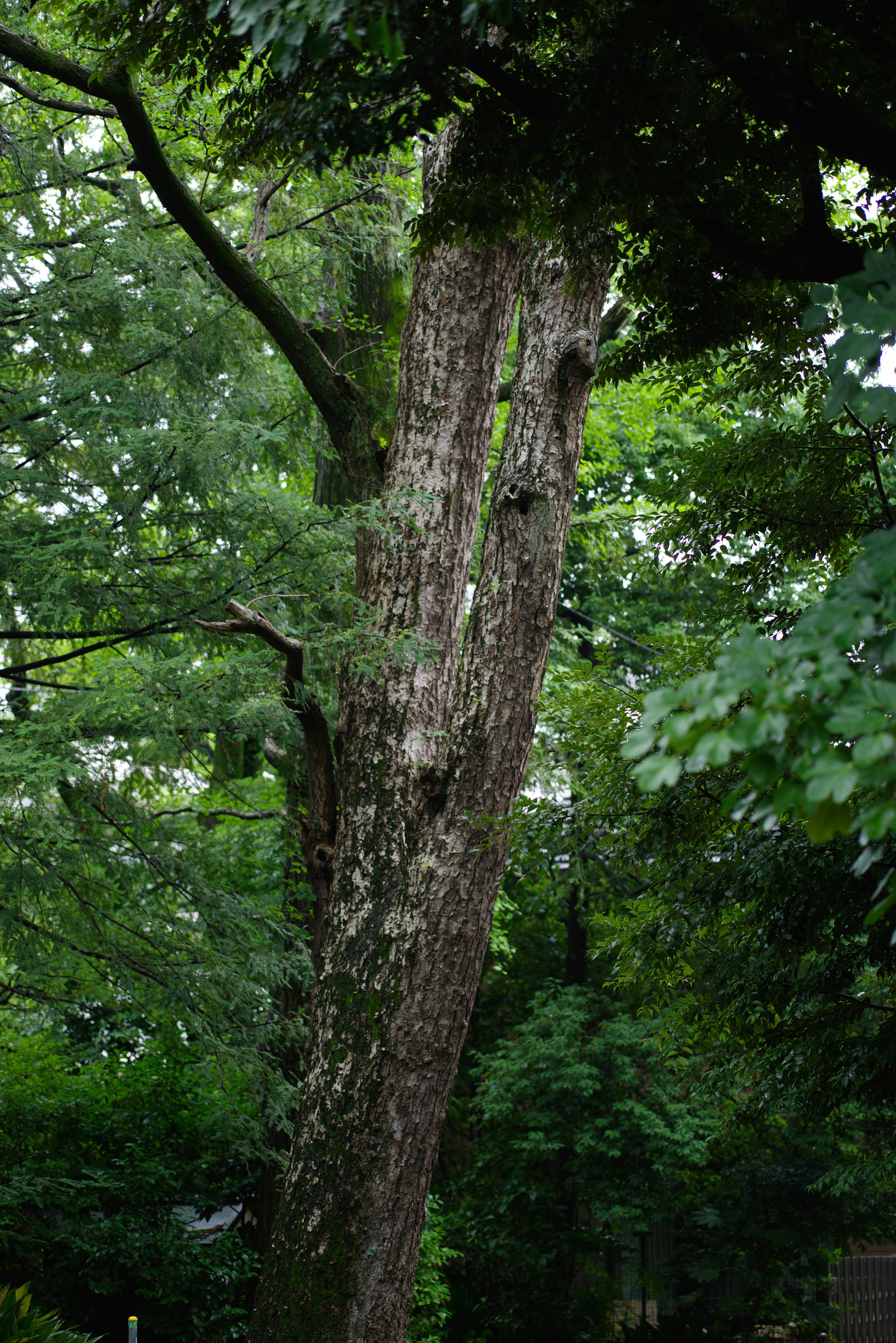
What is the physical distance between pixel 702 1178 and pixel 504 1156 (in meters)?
2.02

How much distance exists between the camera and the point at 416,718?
489cm

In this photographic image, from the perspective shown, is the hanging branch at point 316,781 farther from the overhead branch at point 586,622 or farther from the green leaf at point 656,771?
the overhead branch at point 586,622

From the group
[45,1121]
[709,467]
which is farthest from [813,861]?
[45,1121]

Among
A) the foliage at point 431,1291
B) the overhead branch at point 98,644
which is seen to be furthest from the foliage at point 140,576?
the foliage at point 431,1291

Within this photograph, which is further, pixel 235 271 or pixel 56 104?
pixel 56 104

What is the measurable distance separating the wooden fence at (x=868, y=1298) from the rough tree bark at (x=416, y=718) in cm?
979

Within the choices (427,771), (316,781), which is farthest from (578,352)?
(316,781)

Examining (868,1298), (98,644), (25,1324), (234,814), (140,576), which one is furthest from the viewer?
(868,1298)

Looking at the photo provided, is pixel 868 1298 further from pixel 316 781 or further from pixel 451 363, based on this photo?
pixel 451 363

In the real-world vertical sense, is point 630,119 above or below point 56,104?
below

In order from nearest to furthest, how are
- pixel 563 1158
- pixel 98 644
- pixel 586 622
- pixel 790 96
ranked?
pixel 790 96, pixel 98 644, pixel 563 1158, pixel 586 622

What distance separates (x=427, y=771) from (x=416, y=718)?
34 cm

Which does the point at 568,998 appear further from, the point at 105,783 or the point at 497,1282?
the point at 105,783

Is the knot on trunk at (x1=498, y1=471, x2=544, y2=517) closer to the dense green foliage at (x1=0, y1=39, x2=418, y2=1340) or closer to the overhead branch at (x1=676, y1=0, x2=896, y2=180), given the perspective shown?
the dense green foliage at (x1=0, y1=39, x2=418, y2=1340)
